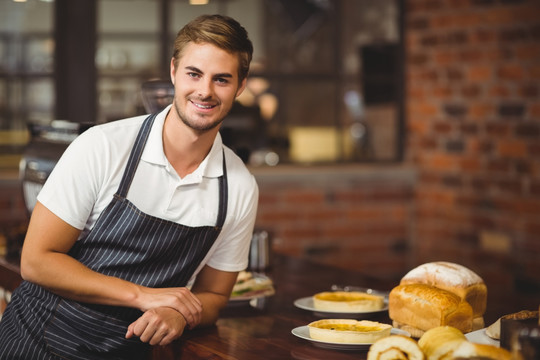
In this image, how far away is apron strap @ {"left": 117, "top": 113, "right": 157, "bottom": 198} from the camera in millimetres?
1912

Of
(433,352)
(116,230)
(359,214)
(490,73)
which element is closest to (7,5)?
(359,214)

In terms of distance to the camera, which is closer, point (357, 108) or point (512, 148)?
point (512, 148)

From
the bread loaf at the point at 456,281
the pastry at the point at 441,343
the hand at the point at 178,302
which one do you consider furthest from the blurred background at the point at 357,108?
the pastry at the point at 441,343

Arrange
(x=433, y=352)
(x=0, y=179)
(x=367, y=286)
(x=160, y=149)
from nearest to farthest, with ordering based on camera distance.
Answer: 1. (x=433, y=352)
2. (x=160, y=149)
3. (x=367, y=286)
4. (x=0, y=179)

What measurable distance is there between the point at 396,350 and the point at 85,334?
0.78 m

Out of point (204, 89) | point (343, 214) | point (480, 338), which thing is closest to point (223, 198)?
point (204, 89)

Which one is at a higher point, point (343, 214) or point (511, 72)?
point (511, 72)

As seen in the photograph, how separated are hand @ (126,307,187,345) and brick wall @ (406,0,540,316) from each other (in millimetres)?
2642

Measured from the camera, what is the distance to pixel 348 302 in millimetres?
1998

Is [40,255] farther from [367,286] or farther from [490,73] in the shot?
[490,73]

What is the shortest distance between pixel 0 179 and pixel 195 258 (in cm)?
256

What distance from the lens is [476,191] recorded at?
4.42 meters

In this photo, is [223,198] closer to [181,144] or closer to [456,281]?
[181,144]

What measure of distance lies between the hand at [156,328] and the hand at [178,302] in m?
0.03
